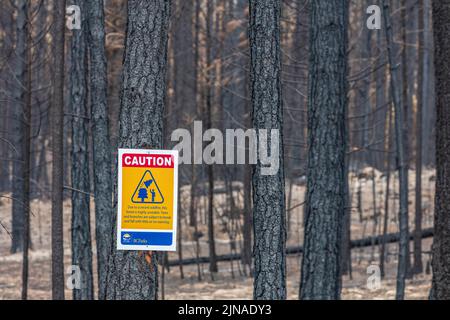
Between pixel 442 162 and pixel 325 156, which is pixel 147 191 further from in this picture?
pixel 325 156

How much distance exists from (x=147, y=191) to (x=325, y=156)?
487cm

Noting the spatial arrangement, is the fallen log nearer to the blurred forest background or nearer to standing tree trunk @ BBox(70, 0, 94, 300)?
the blurred forest background

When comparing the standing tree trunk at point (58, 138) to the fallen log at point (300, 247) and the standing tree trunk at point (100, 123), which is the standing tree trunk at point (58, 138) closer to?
the standing tree trunk at point (100, 123)

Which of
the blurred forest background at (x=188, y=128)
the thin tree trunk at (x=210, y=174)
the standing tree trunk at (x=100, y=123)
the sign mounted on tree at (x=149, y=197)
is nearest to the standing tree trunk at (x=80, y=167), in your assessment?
the blurred forest background at (x=188, y=128)

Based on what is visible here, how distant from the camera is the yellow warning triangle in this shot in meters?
4.94

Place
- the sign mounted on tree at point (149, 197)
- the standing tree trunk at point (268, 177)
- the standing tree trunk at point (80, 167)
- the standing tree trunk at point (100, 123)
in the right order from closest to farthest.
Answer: the sign mounted on tree at point (149, 197) < the standing tree trunk at point (268, 177) < the standing tree trunk at point (100, 123) < the standing tree trunk at point (80, 167)

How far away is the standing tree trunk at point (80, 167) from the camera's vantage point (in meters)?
12.3

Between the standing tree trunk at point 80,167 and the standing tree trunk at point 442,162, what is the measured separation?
601 cm

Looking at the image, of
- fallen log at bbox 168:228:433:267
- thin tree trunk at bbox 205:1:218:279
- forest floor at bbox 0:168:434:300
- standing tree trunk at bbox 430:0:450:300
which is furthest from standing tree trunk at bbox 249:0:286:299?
fallen log at bbox 168:228:433:267

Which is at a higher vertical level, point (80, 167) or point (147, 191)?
point (80, 167)

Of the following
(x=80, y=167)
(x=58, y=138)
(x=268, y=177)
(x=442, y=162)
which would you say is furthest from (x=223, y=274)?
(x=268, y=177)

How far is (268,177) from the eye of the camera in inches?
289

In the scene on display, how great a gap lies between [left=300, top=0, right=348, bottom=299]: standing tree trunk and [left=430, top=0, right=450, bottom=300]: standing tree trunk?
149cm
